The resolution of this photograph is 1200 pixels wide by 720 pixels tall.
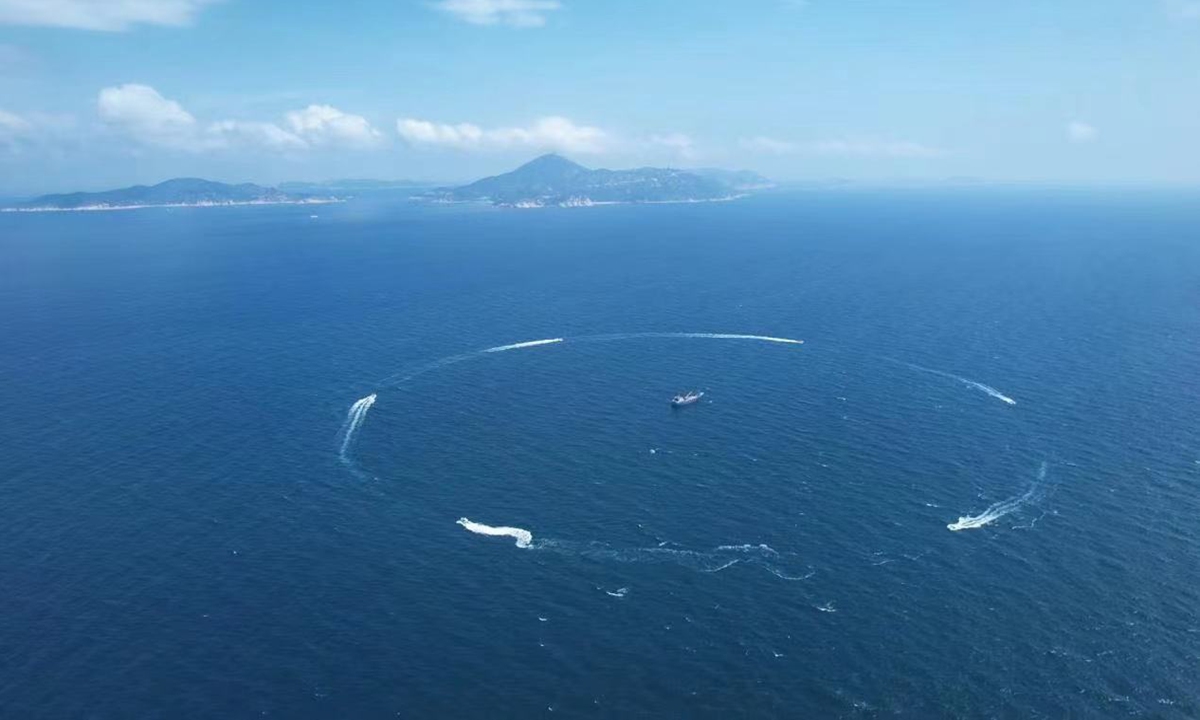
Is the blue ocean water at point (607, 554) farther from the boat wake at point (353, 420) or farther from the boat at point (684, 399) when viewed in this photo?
the boat at point (684, 399)

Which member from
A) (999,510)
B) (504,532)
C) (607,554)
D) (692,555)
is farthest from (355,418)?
(999,510)

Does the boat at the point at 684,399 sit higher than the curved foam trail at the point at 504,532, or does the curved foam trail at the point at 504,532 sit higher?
the boat at the point at 684,399

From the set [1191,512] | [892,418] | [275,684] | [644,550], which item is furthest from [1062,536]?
[275,684]

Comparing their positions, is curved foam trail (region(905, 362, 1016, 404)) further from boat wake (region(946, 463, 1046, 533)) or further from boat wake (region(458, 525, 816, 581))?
Result: boat wake (region(458, 525, 816, 581))

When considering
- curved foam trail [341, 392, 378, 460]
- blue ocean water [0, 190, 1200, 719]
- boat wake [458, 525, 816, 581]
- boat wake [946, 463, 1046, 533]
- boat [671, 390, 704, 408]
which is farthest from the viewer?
boat [671, 390, 704, 408]

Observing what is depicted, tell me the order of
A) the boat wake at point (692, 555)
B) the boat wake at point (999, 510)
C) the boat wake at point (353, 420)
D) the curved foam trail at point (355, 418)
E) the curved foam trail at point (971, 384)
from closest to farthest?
the boat wake at point (692, 555), the boat wake at point (999, 510), the boat wake at point (353, 420), the curved foam trail at point (355, 418), the curved foam trail at point (971, 384)

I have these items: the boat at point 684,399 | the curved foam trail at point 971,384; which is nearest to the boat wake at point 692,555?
the boat at point 684,399

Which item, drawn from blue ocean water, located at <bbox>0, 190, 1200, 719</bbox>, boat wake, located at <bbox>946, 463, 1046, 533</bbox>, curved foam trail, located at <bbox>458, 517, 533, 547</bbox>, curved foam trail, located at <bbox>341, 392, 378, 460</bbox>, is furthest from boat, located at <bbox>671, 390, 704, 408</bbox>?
curved foam trail, located at <bbox>341, 392, 378, 460</bbox>
